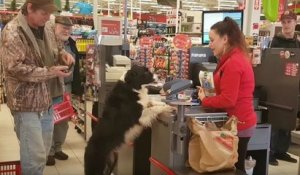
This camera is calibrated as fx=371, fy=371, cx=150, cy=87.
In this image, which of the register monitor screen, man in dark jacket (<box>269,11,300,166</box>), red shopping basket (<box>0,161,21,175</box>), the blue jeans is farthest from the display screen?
red shopping basket (<box>0,161,21,175</box>)

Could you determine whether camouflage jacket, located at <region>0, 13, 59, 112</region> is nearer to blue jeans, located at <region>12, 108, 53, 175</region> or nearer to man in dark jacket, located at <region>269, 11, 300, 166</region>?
blue jeans, located at <region>12, 108, 53, 175</region>

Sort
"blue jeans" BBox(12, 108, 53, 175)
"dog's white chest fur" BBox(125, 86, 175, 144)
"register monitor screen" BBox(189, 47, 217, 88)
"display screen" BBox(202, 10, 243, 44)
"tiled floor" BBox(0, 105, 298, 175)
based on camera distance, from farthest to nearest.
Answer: "tiled floor" BBox(0, 105, 298, 175), "display screen" BBox(202, 10, 243, 44), "register monitor screen" BBox(189, 47, 217, 88), "dog's white chest fur" BBox(125, 86, 175, 144), "blue jeans" BBox(12, 108, 53, 175)

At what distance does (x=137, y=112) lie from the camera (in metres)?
3.18

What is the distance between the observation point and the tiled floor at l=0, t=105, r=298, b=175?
452cm

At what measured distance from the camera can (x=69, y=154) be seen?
5133mm

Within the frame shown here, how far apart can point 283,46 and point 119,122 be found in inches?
108

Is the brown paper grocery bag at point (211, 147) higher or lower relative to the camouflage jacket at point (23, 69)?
lower

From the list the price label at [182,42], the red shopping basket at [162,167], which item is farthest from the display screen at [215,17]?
the red shopping basket at [162,167]

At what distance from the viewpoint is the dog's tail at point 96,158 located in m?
3.13

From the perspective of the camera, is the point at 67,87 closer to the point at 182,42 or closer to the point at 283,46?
the point at 182,42

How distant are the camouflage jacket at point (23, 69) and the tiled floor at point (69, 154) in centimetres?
195

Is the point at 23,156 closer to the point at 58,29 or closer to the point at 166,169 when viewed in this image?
the point at 166,169

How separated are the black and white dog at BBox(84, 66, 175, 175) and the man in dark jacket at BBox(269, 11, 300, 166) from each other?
230 centimetres

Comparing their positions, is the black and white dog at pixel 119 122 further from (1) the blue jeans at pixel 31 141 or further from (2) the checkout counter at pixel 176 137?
(1) the blue jeans at pixel 31 141
